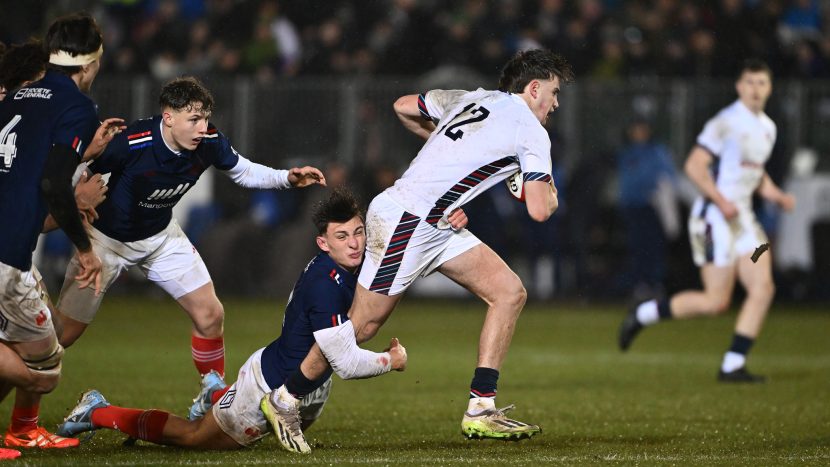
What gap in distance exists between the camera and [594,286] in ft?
63.8

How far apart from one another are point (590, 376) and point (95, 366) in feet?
14.2

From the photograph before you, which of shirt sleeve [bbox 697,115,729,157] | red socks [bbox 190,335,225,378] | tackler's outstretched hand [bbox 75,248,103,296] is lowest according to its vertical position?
red socks [bbox 190,335,225,378]

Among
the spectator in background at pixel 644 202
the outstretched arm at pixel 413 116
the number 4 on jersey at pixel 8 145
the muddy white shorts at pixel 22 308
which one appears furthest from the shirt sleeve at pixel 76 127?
the spectator in background at pixel 644 202

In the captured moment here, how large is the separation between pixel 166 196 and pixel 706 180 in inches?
207

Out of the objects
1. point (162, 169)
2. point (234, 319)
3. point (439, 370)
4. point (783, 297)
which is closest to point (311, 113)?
point (234, 319)

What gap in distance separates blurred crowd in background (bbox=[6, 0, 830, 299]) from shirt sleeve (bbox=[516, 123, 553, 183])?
11.2 meters

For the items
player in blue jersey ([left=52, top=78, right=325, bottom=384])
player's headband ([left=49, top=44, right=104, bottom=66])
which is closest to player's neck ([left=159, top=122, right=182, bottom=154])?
player in blue jersey ([left=52, top=78, right=325, bottom=384])

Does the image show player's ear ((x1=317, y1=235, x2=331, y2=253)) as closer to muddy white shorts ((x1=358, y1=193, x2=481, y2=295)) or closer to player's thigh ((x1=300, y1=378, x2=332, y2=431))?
muddy white shorts ((x1=358, y1=193, x2=481, y2=295))

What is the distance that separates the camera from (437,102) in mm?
8023

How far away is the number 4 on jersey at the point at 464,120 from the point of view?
7633 millimetres

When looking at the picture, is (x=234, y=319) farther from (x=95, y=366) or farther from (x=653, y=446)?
(x=653, y=446)

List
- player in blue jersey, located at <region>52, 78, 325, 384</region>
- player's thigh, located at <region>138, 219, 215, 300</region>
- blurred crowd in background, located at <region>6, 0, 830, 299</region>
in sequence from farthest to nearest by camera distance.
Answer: blurred crowd in background, located at <region>6, 0, 830, 299</region> → player's thigh, located at <region>138, 219, 215, 300</region> → player in blue jersey, located at <region>52, 78, 325, 384</region>

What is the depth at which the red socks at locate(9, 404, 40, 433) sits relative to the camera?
291 inches

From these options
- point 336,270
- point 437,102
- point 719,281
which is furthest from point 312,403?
point 719,281
